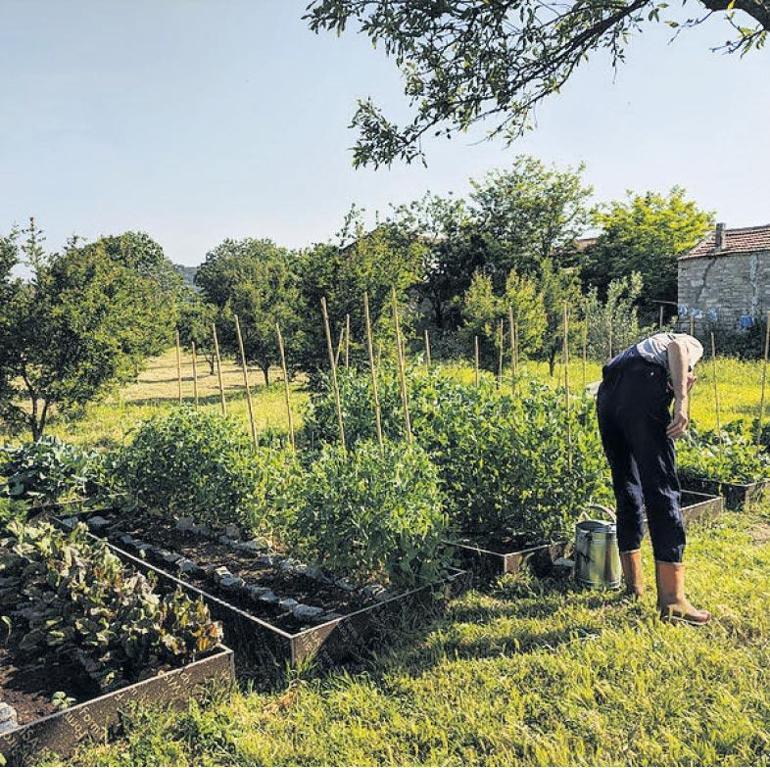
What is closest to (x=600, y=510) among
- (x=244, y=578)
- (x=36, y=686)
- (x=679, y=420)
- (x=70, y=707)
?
(x=679, y=420)

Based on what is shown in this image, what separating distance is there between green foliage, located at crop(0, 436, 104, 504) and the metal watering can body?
4192 mm

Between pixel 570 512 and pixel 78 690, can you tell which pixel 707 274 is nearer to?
pixel 570 512

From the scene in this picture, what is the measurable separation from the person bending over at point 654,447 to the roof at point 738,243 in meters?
19.6

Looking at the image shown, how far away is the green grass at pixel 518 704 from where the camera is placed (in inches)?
105

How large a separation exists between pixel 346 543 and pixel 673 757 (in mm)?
2013

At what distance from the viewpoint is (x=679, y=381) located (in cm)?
374

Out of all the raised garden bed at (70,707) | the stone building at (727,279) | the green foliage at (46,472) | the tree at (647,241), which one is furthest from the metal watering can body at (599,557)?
the tree at (647,241)

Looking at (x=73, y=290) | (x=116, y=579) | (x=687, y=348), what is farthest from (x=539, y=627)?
(x=73, y=290)

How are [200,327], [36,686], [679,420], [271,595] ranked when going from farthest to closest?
1. [200,327]
2. [271,595]
3. [679,420]
4. [36,686]

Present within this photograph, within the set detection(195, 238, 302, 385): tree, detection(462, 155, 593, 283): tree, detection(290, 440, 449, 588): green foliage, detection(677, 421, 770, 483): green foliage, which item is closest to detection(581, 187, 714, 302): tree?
detection(462, 155, 593, 283): tree

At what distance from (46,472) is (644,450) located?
5.10 meters

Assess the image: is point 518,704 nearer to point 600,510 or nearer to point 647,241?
point 600,510

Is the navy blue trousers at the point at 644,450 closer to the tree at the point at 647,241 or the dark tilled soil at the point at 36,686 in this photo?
the dark tilled soil at the point at 36,686

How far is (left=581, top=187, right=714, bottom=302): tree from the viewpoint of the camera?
28703 mm
